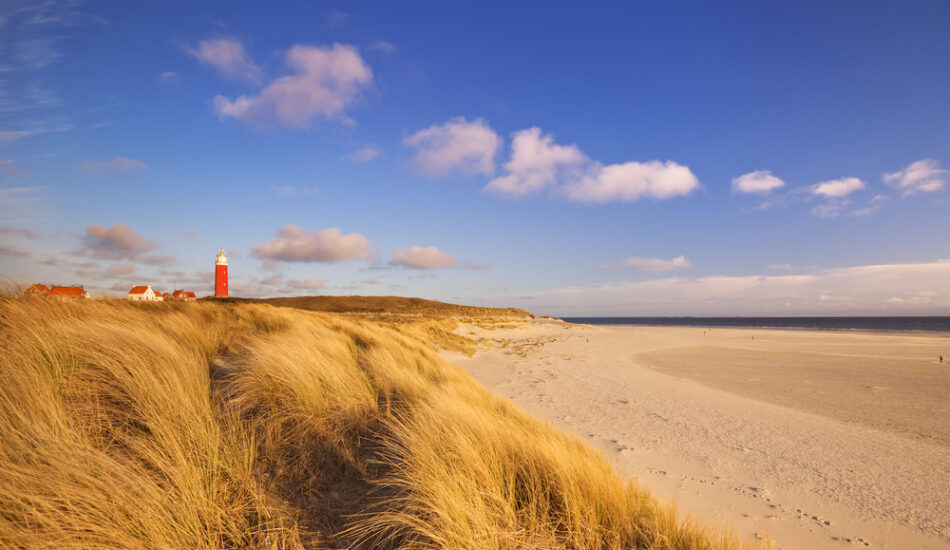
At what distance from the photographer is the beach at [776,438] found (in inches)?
148

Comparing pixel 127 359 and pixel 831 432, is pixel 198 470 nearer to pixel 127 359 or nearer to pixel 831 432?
pixel 127 359

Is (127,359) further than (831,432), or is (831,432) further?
(831,432)

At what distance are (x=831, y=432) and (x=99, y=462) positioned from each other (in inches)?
349

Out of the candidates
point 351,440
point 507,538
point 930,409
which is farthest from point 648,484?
point 930,409

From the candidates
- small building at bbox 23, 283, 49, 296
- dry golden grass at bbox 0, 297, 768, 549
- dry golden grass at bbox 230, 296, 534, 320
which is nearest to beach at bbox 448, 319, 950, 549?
dry golden grass at bbox 0, 297, 768, 549

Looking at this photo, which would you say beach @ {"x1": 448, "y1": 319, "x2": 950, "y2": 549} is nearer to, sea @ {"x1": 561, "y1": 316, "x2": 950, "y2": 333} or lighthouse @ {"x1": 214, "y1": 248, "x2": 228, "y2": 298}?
lighthouse @ {"x1": 214, "y1": 248, "x2": 228, "y2": 298}

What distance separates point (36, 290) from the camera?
712 centimetres

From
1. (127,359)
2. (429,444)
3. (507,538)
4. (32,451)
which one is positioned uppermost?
(127,359)

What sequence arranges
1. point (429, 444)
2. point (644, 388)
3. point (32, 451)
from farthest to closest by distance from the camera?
point (644, 388), point (429, 444), point (32, 451)

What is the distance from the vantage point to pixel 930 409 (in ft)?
26.9

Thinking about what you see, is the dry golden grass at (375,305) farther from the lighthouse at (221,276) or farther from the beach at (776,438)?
the beach at (776,438)

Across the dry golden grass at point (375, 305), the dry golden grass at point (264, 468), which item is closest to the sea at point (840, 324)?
the dry golden grass at point (375, 305)

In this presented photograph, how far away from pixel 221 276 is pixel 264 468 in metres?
40.1

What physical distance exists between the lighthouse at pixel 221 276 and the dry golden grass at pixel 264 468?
119ft
